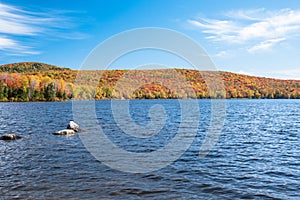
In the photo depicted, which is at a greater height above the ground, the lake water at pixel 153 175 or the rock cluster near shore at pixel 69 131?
the rock cluster near shore at pixel 69 131

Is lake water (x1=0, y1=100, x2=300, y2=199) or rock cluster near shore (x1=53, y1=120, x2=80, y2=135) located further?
rock cluster near shore (x1=53, y1=120, x2=80, y2=135)

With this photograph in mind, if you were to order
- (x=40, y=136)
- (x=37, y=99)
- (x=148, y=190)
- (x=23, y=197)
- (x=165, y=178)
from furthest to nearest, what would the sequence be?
(x=37, y=99) < (x=40, y=136) < (x=165, y=178) < (x=148, y=190) < (x=23, y=197)

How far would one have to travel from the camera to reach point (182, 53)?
83.5ft

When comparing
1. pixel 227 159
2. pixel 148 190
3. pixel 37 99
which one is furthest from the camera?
pixel 37 99

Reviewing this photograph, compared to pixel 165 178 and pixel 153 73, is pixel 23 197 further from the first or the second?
pixel 153 73

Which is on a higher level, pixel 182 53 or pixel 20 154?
pixel 182 53

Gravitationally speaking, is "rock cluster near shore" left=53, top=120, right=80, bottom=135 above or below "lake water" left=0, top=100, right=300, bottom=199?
above

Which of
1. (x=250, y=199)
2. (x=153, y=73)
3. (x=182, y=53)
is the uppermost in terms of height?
(x=153, y=73)

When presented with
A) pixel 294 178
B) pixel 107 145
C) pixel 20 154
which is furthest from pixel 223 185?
pixel 20 154

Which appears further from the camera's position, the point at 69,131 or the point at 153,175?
the point at 69,131

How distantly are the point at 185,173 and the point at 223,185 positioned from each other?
319 centimetres

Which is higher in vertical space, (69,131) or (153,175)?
(69,131)

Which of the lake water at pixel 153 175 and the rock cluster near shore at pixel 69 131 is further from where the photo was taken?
the rock cluster near shore at pixel 69 131

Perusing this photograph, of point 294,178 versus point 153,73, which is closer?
point 294,178
